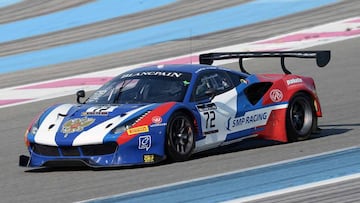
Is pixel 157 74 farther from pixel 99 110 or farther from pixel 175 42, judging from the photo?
pixel 175 42

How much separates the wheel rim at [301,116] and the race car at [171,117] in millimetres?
11

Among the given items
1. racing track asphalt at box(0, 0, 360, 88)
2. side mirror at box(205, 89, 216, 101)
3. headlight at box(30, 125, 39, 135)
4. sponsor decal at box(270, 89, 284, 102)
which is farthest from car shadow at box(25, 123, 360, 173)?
racing track asphalt at box(0, 0, 360, 88)

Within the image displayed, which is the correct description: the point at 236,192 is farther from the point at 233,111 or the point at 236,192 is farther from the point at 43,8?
the point at 43,8

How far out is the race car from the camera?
10281 mm

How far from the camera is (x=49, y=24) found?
78.1 ft

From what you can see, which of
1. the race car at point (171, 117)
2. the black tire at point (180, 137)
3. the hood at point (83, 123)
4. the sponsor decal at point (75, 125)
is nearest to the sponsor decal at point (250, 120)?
the race car at point (171, 117)

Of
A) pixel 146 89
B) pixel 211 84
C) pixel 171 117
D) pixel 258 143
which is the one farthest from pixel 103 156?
pixel 258 143

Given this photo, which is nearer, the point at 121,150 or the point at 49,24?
the point at 121,150

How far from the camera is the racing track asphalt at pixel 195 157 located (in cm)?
918

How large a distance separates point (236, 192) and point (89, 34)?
14.3m

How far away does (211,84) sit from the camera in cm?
1141

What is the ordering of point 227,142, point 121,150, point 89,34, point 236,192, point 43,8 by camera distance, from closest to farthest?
point 236,192
point 121,150
point 227,142
point 89,34
point 43,8

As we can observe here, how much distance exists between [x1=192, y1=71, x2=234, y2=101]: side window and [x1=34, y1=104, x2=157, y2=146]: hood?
69 centimetres

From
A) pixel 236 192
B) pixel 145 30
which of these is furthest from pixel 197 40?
pixel 236 192
